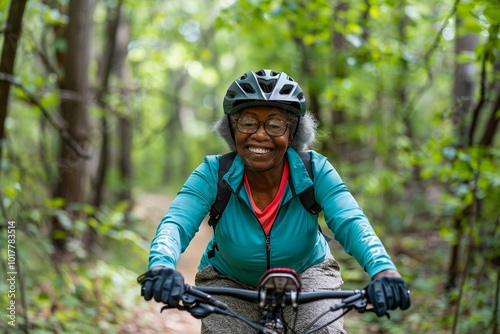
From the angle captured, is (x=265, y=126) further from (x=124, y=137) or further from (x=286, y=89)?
(x=124, y=137)

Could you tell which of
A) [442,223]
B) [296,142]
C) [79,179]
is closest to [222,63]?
[442,223]

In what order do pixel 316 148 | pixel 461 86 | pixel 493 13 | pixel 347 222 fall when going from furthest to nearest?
pixel 461 86 < pixel 316 148 < pixel 493 13 < pixel 347 222

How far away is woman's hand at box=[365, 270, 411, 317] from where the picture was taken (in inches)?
86.7

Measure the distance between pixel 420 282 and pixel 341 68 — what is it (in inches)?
150

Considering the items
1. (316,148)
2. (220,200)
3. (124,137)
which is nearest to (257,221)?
(220,200)

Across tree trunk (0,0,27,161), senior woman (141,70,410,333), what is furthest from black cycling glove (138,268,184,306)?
tree trunk (0,0,27,161)

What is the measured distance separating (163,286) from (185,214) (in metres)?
0.73

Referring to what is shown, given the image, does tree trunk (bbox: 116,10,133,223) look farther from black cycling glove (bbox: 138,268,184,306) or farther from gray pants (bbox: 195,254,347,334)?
black cycling glove (bbox: 138,268,184,306)

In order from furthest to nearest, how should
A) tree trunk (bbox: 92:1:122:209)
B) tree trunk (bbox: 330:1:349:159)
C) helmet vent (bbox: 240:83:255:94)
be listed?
tree trunk (bbox: 92:1:122:209) → tree trunk (bbox: 330:1:349:159) → helmet vent (bbox: 240:83:255:94)

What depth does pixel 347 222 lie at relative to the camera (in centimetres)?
279

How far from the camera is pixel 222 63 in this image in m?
30.3

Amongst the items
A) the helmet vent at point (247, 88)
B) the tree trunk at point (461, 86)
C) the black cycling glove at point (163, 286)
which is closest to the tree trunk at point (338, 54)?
the tree trunk at point (461, 86)

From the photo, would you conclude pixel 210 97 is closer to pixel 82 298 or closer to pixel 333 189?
pixel 82 298

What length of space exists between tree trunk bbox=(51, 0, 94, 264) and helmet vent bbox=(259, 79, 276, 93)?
4734 millimetres
